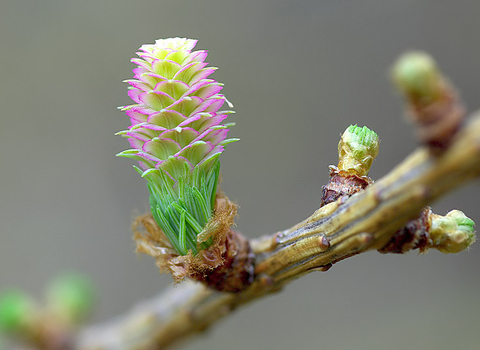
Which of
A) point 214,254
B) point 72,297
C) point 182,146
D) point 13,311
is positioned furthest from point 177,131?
point 72,297

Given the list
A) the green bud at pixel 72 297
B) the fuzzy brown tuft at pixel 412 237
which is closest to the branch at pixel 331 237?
the fuzzy brown tuft at pixel 412 237

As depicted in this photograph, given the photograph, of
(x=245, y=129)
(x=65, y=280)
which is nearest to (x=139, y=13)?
(x=245, y=129)

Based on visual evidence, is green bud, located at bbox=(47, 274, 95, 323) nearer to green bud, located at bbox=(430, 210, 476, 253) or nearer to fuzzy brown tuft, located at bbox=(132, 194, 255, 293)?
fuzzy brown tuft, located at bbox=(132, 194, 255, 293)

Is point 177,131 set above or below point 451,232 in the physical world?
above

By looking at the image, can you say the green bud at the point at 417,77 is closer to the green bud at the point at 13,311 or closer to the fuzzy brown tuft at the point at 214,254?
the fuzzy brown tuft at the point at 214,254

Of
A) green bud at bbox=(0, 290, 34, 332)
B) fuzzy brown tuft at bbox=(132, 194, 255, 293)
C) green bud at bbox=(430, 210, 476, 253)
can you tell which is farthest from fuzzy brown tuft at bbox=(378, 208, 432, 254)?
green bud at bbox=(0, 290, 34, 332)

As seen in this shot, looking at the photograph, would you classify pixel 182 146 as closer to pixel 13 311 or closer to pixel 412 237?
pixel 412 237
